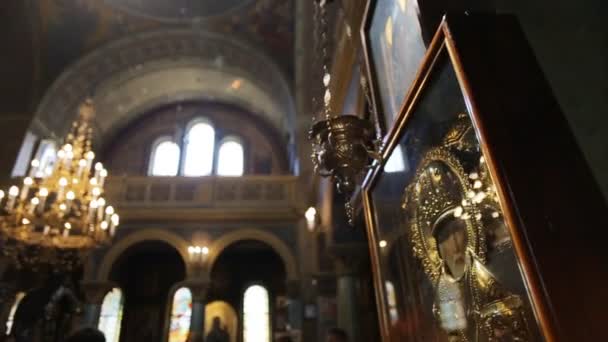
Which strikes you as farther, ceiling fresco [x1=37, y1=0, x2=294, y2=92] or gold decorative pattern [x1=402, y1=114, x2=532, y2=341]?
ceiling fresco [x1=37, y1=0, x2=294, y2=92]

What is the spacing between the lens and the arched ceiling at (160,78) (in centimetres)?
1066

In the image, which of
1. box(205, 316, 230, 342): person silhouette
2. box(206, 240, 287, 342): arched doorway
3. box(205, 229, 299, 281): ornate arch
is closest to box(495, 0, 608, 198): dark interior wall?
box(205, 229, 299, 281): ornate arch

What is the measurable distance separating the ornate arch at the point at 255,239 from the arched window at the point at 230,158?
2.78 meters

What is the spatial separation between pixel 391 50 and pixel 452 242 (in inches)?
49.6

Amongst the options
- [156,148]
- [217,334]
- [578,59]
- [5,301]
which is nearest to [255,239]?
[217,334]

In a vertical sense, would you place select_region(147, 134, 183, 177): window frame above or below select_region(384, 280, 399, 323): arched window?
above

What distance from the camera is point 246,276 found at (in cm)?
1202

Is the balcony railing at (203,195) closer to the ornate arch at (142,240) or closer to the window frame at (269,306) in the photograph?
the ornate arch at (142,240)

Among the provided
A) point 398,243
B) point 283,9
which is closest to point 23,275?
point 283,9

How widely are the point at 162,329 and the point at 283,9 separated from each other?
912 centimetres

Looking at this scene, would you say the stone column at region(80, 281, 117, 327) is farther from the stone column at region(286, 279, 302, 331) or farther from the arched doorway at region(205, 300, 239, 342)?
the stone column at region(286, 279, 302, 331)

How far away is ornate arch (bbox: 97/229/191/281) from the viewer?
31.3 feet

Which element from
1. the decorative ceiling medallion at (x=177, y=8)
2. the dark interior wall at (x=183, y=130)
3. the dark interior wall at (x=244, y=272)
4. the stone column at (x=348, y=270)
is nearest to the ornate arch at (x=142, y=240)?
the dark interior wall at (x=244, y=272)

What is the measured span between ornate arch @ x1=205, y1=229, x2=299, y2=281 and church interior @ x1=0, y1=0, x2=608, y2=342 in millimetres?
37
